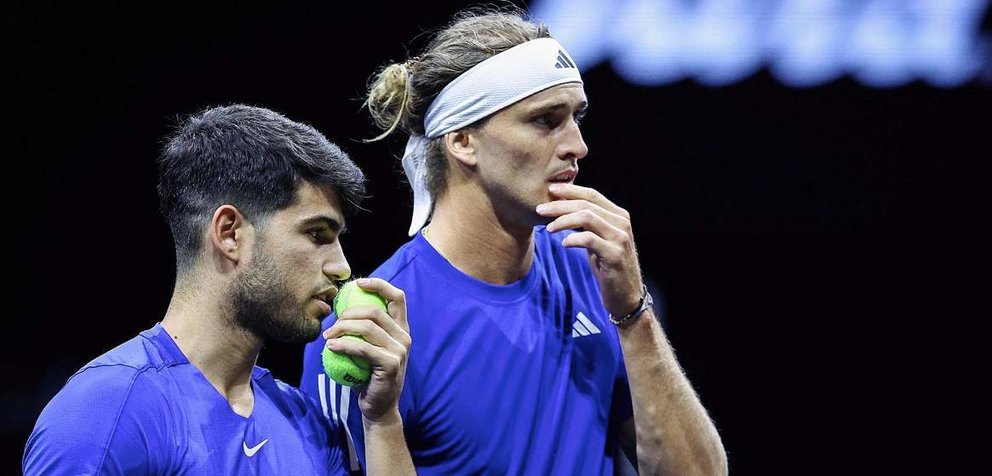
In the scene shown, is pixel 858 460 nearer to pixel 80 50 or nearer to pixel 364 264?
pixel 364 264

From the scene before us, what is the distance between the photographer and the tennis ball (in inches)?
84.3

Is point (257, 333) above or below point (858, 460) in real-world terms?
above

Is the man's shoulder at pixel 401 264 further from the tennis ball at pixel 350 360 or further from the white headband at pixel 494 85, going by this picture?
the tennis ball at pixel 350 360

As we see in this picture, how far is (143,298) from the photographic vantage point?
4672 millimetres

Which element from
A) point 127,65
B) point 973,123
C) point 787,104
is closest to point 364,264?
point 127,65

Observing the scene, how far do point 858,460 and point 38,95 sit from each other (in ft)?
12.5

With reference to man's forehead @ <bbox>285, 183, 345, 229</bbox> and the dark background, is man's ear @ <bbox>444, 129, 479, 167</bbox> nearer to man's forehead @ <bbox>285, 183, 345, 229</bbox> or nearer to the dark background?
man's forehead @ <bbox>285, 183, 345, 229</bbox>

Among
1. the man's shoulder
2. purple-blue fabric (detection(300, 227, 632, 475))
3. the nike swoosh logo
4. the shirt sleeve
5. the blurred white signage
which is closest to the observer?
the shirt sleeve

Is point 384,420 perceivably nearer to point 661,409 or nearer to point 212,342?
point 212,342

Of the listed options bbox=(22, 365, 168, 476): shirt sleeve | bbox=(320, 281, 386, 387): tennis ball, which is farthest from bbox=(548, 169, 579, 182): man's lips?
bbox=(22, 365, 168, 476): shirt sleeve

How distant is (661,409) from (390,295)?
76cm

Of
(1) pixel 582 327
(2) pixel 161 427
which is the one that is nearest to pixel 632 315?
(1) pixel 582 327

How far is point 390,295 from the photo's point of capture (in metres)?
2.20

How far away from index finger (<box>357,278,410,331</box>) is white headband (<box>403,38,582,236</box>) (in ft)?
1.86
